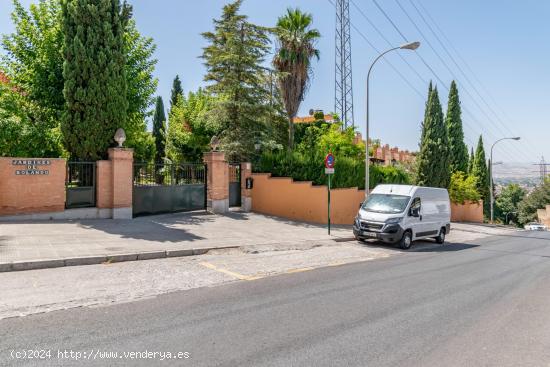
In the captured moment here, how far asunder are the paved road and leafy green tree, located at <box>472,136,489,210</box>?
4118 centimetres

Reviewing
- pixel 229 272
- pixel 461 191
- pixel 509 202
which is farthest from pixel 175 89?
pixel 509 202

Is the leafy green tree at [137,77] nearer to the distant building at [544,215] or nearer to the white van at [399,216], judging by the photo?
the white van at [399,216]

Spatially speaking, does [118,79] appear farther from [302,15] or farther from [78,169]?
[302,15]

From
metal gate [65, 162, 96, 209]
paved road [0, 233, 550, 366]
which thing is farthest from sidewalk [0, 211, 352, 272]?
paved road [0, 233, 550, 366]

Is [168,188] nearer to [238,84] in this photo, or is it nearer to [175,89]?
[238,84]

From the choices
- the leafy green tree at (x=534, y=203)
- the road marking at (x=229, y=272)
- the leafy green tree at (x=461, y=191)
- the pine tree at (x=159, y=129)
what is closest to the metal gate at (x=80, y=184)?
the road marking at (x=229, y=272)

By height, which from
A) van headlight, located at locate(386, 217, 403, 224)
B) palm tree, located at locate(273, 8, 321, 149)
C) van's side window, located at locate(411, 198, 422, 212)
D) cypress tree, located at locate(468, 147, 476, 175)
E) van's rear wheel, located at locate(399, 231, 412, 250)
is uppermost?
palm tree, located at locate(273, 8, 321, 149)

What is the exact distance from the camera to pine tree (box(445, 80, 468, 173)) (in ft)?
123

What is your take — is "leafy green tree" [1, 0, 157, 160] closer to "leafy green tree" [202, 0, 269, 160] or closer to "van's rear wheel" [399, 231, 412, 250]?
"leafy green tree" [202, 0, 269, 160]

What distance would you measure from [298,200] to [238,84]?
22.8 feet

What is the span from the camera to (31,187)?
1291 centimetres

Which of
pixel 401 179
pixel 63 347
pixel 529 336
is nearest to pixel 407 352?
pixel 529 336

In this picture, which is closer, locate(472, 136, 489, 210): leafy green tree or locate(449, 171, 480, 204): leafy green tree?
locate(449, 171, 480, 204): leafy green tree

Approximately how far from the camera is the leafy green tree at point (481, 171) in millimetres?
44531
